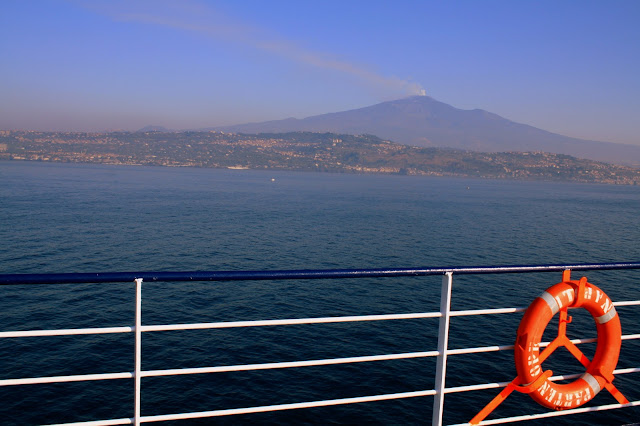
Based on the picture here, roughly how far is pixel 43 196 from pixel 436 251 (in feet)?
143

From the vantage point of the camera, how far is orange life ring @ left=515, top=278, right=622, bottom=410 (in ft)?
8.39

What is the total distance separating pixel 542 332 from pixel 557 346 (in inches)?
3.6

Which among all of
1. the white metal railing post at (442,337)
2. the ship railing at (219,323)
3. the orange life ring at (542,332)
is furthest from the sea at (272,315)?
the ship railing at (219,323)

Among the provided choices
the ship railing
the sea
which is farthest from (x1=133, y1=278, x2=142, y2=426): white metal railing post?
the sea

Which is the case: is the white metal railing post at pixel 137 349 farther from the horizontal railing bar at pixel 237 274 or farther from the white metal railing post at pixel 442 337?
the white metal railing post at pixel 442 337

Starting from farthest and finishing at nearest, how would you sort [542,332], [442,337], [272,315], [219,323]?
[272,315], [542,332], [442,337], [219,323]

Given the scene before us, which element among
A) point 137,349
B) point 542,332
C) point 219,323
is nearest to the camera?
point 137,349

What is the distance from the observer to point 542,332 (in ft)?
8.34

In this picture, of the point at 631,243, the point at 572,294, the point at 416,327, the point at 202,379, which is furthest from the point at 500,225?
the point at 572,294

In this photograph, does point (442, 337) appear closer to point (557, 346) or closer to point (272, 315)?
point (557, 346)

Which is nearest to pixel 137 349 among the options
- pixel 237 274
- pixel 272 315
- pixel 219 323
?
pixel 219 323

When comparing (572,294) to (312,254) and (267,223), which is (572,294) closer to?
(312,254)

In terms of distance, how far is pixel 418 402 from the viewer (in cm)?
1170

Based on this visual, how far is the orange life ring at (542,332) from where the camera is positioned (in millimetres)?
2559
